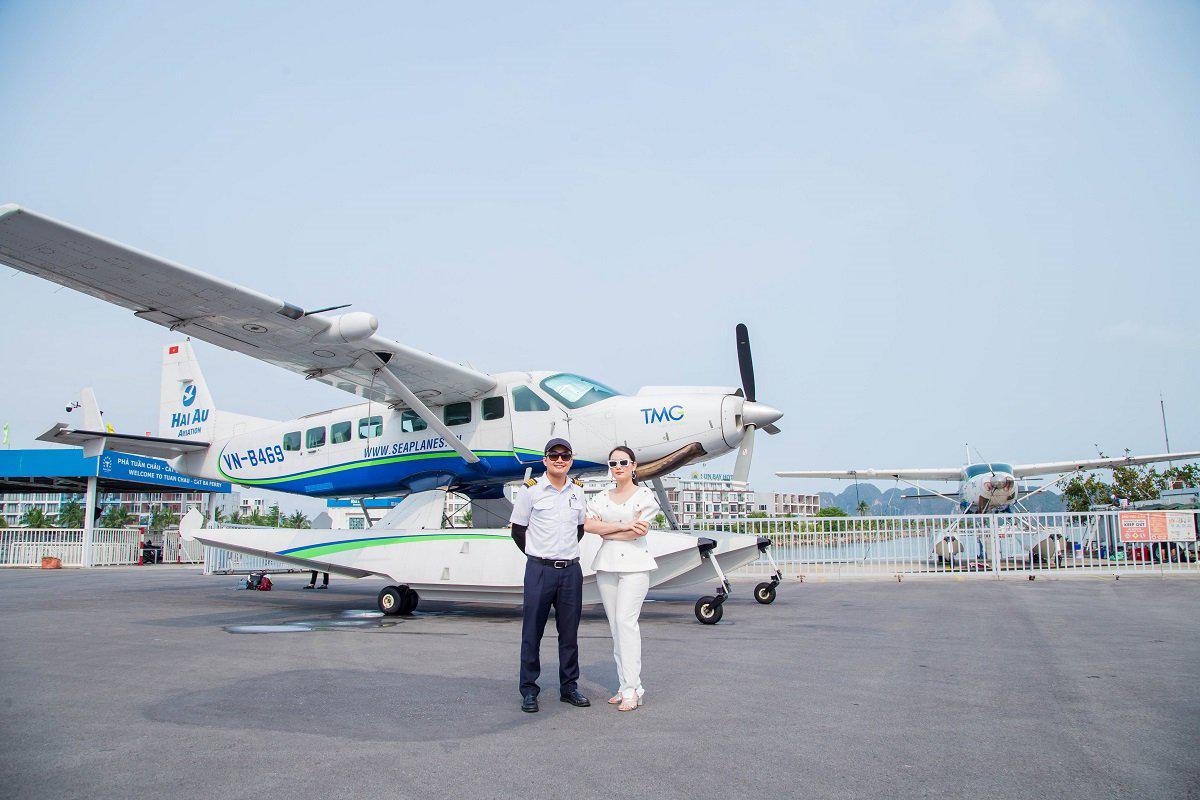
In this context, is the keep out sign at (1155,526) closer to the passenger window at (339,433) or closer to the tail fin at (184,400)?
the passenger window at (339,433)

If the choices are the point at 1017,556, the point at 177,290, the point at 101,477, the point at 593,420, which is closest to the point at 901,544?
the point at 1017,556

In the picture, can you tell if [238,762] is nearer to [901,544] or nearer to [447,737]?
[447,737]

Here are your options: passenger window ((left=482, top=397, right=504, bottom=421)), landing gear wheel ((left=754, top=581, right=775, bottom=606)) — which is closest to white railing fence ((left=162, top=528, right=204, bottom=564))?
passenger window ((left=482, top=397, right=504, bottom=421))

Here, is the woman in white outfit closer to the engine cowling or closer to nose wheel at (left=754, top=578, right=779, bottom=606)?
the engine cowling

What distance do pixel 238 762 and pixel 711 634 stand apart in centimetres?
595

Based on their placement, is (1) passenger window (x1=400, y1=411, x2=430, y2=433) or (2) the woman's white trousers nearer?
(2) the woman's white trousers

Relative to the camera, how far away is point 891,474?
1348 inches

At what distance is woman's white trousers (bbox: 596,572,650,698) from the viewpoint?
16.0 feet

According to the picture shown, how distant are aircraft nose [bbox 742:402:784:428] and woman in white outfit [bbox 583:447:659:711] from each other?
6326 millimetres

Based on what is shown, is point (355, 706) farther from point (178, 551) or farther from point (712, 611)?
point (178, 551)

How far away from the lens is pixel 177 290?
9648 mm

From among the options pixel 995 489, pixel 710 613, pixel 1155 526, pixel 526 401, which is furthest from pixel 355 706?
pixel 995 489

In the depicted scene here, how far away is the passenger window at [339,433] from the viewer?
14082 mm

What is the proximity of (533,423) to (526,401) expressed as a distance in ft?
1.34
